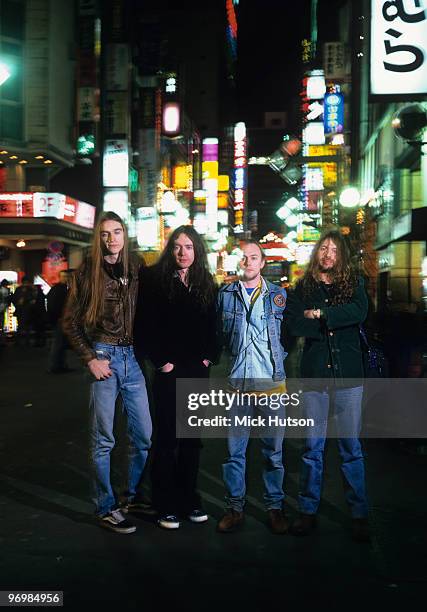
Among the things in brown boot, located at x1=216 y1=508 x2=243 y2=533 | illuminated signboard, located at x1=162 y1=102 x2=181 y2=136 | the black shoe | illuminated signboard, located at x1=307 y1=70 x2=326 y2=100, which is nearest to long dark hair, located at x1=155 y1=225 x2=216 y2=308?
brown boot, located at x1=216 y1=508 x2=243 y2=533

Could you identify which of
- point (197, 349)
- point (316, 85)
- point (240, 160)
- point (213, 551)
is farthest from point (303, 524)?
point (240, 160)

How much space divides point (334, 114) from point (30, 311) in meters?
16.5

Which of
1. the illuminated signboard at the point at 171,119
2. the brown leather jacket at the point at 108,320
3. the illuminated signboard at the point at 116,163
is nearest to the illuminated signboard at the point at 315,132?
the illuminated signboard at the point at 116,163

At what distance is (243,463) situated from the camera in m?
5.25

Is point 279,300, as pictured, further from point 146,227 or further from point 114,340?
point 146,227

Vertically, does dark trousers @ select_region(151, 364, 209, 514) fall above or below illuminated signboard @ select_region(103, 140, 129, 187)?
below

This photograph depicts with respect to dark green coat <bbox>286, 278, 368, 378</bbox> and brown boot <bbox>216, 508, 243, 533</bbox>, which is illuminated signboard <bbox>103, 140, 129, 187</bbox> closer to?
dark green coat <bbox>286, 278, 368, 378</bbox>

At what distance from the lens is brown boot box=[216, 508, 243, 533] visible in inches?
200

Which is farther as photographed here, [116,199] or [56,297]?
[116,199]

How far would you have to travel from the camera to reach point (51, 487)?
20.6ft

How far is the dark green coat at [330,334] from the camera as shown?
16.6ft

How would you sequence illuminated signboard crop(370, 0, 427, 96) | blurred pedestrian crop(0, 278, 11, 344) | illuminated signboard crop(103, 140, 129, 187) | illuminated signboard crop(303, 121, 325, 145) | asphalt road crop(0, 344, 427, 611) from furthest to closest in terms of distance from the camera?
1. illuminated signboard crop(303, 121, 325, 145)
2. illuminated signboard crop(103, 140, 129, 187)
3. blurred pedestrian crop(0, 278, 11, 344)
4. illuminated signboard crop(370, 0, 427, 96)
5. asphalt road crop(0, 344, 427, 611)

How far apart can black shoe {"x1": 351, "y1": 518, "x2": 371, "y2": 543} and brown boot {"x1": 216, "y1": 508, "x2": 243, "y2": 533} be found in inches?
31.3

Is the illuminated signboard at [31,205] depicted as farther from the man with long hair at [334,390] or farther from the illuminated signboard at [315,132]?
the man with long hair at [334,390]
